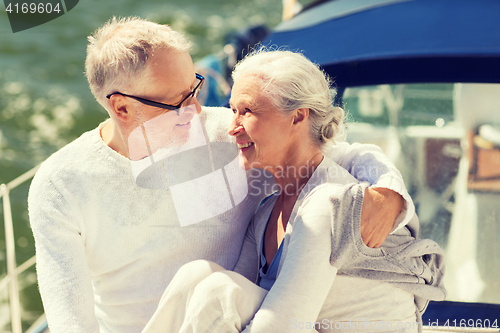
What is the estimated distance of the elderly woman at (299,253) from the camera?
133 cm

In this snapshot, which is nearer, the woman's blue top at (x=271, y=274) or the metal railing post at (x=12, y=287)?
the woman's blue top at (x=271, y=274)

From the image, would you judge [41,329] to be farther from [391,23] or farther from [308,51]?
[391,23]

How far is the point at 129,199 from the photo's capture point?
174cm

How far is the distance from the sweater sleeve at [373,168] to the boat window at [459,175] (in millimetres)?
501

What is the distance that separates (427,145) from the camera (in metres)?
2.57

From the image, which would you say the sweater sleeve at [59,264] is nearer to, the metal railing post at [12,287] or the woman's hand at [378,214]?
the metal railing post at [12,287]

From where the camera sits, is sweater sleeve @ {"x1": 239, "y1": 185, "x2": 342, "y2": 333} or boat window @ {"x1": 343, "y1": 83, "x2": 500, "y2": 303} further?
boat window @ {"x1": 343, "y1": 83, "x2": 500, "y2": 303}

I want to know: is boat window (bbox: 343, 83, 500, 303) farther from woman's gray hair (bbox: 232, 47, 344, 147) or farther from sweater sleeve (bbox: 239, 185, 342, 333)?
sweater sleeve (bbox: 239, 185, 342, 333)

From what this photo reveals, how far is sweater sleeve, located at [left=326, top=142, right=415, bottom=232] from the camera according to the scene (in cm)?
149

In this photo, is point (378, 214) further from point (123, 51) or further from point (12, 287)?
point (12, 287)

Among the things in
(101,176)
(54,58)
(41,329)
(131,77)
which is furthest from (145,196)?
(54,58)

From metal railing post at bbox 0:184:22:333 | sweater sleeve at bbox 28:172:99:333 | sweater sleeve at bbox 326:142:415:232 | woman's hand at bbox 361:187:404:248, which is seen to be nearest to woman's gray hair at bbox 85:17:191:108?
sweater sleeve at bbox 28:172:99:333

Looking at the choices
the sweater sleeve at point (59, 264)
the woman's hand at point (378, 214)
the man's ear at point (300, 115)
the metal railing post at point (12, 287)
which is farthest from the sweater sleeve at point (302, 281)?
the metal railing post at point (12, 287)

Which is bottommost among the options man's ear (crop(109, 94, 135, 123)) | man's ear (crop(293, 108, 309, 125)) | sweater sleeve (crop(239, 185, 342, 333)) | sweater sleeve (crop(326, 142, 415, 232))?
sweater sleeve (crop(239, 185, 342, 333))
